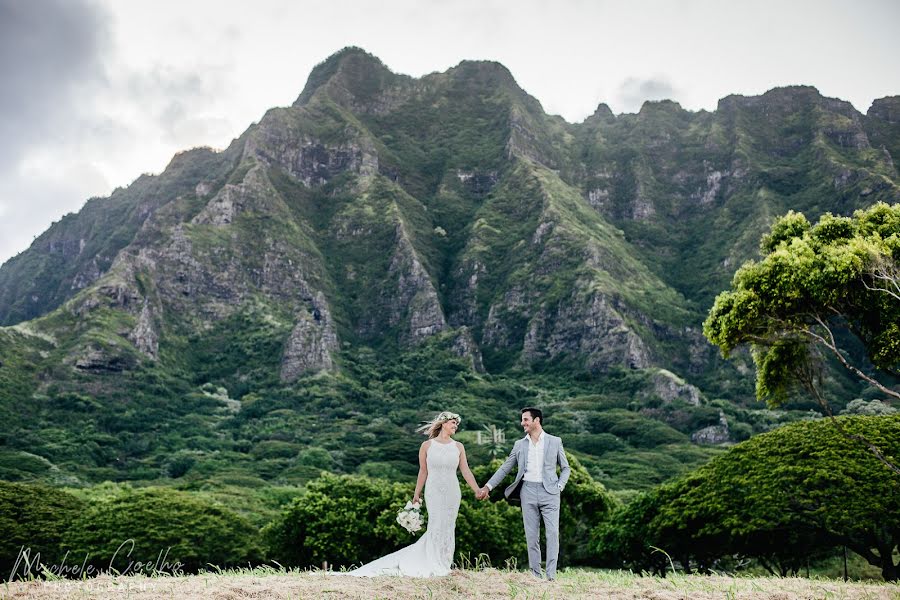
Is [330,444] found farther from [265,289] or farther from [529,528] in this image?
[529,528]

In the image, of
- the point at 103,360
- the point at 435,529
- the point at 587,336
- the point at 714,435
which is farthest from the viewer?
the point at 587,336

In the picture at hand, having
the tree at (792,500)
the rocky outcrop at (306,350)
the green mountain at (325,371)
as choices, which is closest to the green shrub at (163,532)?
the tree at (792,500)

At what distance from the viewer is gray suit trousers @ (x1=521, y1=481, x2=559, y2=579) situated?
11.0 meters

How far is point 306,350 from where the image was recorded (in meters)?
165

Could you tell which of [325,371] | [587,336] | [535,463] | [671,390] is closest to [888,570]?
[535,463]

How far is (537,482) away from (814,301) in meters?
9.71

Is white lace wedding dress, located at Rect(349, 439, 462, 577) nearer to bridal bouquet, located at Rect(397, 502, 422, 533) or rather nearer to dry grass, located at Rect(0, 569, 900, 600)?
bridal bouquet, located at Rect(397, 502, 422, 533)

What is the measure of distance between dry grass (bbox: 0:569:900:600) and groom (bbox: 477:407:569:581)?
29.0 inches

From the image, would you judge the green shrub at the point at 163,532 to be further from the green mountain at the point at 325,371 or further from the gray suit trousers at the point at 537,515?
the green mountain at the point at 325,371

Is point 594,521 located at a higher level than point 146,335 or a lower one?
lower

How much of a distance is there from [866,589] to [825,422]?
2074 cm

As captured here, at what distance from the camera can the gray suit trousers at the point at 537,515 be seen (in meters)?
11.0

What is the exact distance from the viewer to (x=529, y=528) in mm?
11211

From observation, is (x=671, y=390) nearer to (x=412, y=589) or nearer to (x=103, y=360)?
(x=103, y=360)
